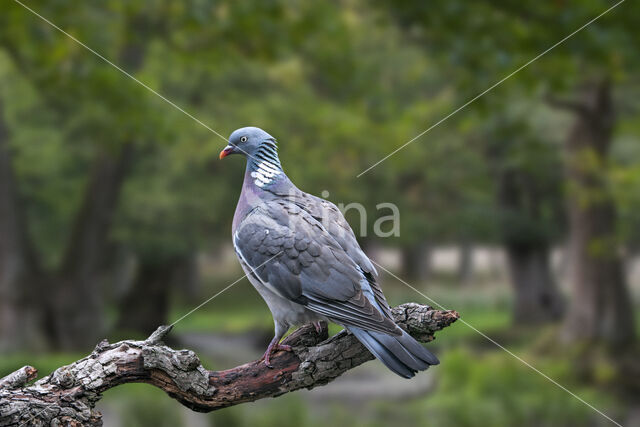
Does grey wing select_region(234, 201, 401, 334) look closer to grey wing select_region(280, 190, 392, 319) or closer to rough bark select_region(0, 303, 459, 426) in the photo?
grey wing select_region(280, 190, 392, 319)

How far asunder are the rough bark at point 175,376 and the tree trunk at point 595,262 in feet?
40.4

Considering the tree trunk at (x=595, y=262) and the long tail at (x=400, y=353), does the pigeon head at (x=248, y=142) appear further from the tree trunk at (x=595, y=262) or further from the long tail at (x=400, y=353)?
the tree trunk at (x=595, y=262)

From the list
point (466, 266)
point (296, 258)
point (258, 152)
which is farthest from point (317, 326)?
point (466, 266)

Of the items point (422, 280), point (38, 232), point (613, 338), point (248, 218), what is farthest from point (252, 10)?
point (422, 280)

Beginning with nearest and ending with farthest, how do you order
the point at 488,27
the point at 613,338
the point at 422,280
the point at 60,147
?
the point at 488,27
the point at 613,338
the point at 60,147
the point at 422,280

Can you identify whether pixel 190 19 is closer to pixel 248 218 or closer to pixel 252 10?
pixel 252 10

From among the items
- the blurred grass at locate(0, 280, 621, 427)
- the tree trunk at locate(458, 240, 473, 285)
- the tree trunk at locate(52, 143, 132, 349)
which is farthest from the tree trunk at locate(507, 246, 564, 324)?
the tree trunk at locate(52, 143, 132, 349)

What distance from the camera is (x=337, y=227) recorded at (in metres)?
3.26

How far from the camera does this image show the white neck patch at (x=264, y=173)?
9.99 ft

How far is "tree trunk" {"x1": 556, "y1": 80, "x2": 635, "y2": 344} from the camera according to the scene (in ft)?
48.0

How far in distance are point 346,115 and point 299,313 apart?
11.9 m

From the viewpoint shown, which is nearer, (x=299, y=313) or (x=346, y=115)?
(x=299, y=313)

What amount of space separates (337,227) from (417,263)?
84.3 feet

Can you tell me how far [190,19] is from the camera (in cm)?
Result: 903
